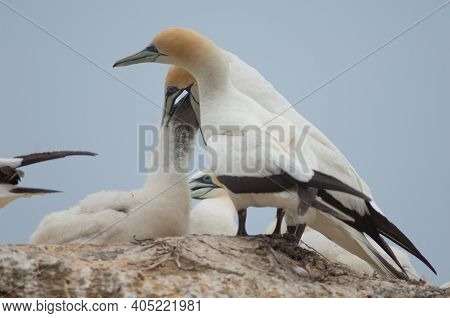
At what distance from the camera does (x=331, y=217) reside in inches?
197

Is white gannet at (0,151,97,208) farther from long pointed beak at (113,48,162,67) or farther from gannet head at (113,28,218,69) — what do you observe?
long pointed beak at (113,48,162,67)

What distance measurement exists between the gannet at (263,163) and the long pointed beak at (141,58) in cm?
42

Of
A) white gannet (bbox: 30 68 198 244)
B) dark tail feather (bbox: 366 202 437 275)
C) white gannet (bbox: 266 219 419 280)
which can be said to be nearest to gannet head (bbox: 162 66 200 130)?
white gannet (bbox: 30 68 198 244)

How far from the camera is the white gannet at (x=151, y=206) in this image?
222 inches

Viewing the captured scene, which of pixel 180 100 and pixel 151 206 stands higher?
pixel 180 100

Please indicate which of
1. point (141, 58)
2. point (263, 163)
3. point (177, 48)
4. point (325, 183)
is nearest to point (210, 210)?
point (141, 58)

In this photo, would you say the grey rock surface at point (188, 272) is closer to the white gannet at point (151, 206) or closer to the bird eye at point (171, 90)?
the white gannet at point (151, 206)

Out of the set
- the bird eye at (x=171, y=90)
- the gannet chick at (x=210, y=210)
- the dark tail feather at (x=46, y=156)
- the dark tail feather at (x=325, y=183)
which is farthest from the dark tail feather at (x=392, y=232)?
the bird eye at (x=171, y=90)

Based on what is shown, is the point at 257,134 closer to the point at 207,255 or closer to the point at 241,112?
the point at 241,112

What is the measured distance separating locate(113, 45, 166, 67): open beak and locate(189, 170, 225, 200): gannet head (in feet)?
5.13

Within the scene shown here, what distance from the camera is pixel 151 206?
5.77m

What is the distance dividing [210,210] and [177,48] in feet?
4.97

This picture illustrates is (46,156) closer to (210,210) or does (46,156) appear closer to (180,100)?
(180,100)

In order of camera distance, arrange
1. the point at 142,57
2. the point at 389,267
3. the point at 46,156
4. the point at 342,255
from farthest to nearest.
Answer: the point at 342,255
the point at 142,57
the point at 46,156
the point at 389,267
